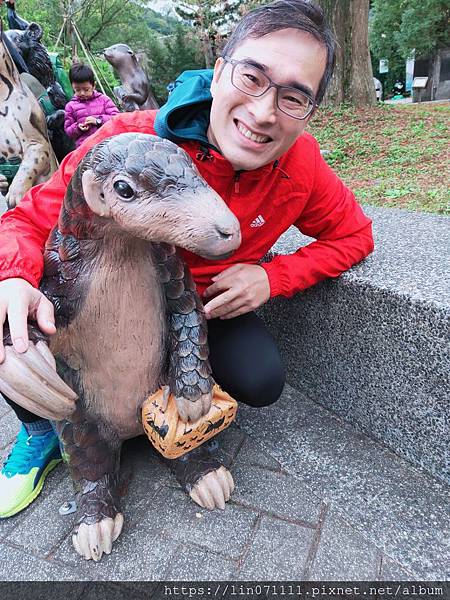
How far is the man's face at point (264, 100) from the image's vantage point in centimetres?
118

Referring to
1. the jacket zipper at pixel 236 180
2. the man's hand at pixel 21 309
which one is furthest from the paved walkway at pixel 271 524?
the jacket zipper at pixel 236 180

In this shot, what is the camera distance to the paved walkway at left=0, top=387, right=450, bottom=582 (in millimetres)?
1414

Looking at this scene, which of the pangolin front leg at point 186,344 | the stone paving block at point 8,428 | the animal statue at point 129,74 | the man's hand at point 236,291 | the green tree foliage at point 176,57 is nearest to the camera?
the pangolin front leg at point 186,344

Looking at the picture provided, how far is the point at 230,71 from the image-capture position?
1.25 meters

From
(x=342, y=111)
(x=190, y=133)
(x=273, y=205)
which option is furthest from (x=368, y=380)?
(x=342, y=111)

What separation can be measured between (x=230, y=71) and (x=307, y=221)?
2.06 ft

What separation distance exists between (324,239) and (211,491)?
0.95 m

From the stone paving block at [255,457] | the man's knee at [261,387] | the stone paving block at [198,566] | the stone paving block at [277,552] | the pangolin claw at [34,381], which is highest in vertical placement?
the pangolin claw at [34,381]

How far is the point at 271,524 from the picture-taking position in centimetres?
154

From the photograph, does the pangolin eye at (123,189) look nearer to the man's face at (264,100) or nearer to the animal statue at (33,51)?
the man's face at (264,100)

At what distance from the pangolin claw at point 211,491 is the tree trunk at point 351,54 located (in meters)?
7.22

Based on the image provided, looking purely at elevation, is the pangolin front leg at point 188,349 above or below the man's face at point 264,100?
below

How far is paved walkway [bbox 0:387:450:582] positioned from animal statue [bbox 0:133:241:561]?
85 mm

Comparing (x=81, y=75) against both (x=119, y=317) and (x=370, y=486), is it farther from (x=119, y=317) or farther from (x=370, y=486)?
(x=370, y=486)
